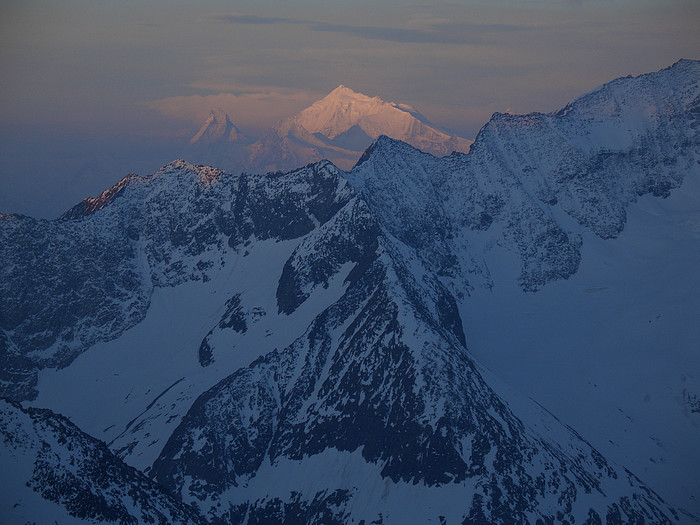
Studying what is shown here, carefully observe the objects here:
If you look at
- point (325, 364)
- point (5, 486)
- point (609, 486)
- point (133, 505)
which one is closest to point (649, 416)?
point (609, 486)

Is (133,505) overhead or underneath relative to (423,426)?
overhead

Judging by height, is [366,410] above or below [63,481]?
below

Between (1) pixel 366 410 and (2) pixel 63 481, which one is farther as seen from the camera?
(1) pixel 366 410

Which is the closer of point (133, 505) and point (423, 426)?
point (133, 505)

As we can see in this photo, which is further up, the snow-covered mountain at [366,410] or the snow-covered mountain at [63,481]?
the snow-covered mountain at [63,481]

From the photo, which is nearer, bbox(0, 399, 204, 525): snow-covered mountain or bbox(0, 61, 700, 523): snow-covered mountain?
bbox(0, 399, 204, 525): snow-covered mountain

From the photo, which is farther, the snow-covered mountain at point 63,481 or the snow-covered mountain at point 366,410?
the snow-covered mountain at point 366,410

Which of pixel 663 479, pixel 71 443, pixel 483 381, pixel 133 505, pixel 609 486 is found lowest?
pixel 663 479

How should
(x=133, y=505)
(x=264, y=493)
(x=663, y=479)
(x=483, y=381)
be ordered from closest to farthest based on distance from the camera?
1. (x=133, y=505)
2. (x=264, y=493)
3. (x=483, y=381)
4. (x=663, y=479)

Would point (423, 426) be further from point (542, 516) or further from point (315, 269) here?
point (315, 269)

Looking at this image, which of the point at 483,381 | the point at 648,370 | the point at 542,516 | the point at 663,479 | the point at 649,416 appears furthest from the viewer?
the point at 648,370

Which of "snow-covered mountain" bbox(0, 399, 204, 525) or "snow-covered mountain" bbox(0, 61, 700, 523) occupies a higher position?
"snow-covered mountain" bbox(0, 399, 204, 525)
